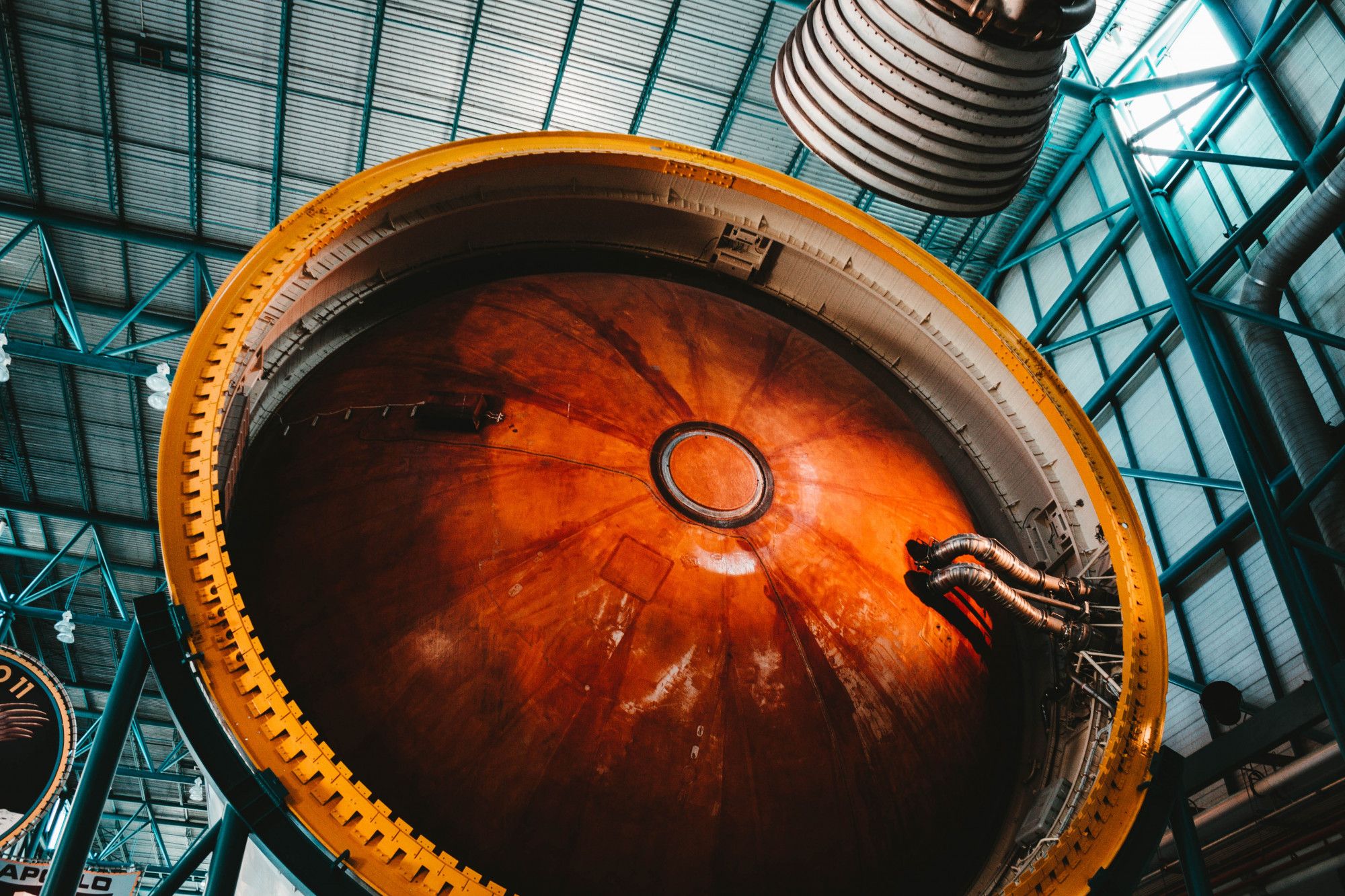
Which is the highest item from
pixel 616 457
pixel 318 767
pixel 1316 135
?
pixel 1316 135

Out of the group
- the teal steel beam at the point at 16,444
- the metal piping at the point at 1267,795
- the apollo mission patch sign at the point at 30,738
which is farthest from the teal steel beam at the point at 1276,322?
the teal steel beam at the point at 16,444

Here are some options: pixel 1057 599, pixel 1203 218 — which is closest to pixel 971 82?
pixel 1057 599

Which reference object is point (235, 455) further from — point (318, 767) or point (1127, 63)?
point (1127, 63)

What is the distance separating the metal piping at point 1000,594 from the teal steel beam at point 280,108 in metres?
16.5

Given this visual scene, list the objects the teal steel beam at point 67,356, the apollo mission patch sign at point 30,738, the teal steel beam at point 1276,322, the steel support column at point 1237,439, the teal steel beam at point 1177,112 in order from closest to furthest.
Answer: the steel support column at point 1237,439 < the teal steel beam at point 1276,322 < the apollo mission patch sign at point 30,738 < the teal steel beam at point 1177,112 < the teal steel beam at point 67,356

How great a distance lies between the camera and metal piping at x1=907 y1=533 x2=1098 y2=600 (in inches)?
293

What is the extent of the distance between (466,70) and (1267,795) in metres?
19.0

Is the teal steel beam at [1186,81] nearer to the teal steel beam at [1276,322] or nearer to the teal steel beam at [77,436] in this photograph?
the teal steel beam at [1276,322]

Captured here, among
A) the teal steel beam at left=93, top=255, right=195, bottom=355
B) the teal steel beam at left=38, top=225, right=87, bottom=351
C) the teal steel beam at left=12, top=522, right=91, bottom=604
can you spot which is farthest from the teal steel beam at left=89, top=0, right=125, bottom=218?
the teal steel beam at left=12, top=522, right=91, bottom=604

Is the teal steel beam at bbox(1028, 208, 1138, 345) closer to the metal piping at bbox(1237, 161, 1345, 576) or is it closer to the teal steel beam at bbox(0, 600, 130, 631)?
the metal piping at bbox(1237, 161, 1345, 576)

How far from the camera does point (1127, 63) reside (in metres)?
17.5

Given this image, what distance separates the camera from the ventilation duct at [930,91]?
21.5 feet

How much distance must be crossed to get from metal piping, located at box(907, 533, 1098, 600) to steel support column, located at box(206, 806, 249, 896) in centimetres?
561

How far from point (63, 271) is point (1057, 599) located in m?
23.1
